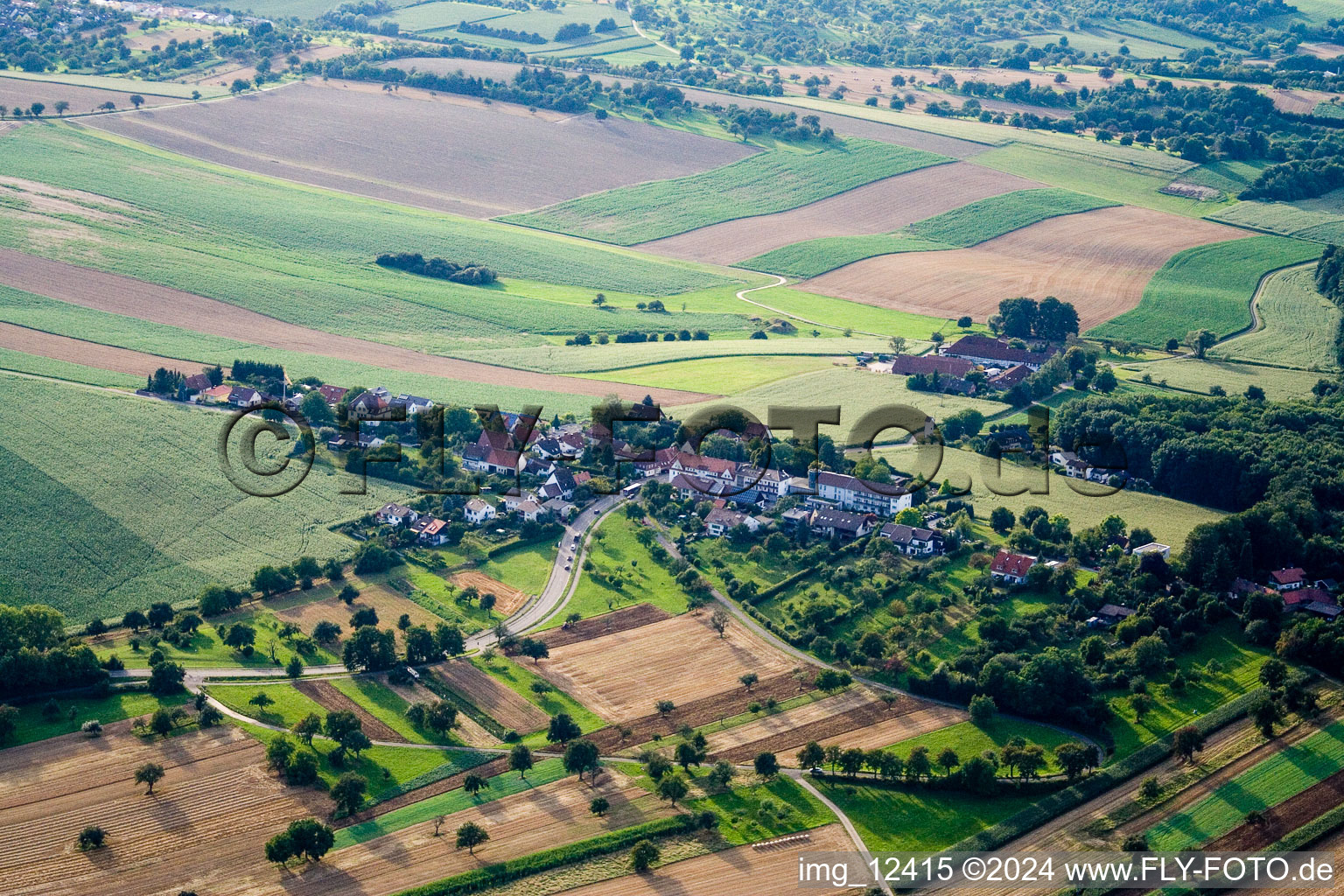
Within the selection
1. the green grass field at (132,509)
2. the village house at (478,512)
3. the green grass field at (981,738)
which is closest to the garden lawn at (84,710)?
the green grass field at (132,509)

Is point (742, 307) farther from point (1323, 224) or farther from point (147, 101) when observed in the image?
point (147, 101)

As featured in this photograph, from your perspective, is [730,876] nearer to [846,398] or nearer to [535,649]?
[535,649]

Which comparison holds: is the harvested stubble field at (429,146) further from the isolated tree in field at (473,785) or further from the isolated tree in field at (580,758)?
the isolated tree in field at (473,785)

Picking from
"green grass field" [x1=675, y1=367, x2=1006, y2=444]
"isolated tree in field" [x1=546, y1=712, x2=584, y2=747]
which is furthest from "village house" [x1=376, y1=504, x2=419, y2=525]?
"green grass field" [x1=675, y1=367, x2=1006, y2=444]

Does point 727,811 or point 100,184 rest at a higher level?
point 100,184

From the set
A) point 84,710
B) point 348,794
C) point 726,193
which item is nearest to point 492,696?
point 348,794

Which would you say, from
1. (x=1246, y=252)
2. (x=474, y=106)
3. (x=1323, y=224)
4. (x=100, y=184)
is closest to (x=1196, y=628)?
(x=1246, y=252)

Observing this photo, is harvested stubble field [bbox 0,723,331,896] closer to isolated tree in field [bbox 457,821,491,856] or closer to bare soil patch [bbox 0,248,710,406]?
isolated tree in field [bbox 457,821,491,856]
